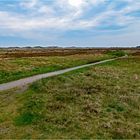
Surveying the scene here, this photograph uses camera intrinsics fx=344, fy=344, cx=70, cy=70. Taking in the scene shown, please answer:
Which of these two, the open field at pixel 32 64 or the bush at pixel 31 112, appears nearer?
the bush at pixel 31 112

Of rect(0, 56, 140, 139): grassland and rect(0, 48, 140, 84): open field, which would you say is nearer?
rect(0, 56, 140, 139): grassland

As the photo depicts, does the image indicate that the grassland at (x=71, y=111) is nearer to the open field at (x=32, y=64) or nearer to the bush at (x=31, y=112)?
the bush at (x=31, y=112)

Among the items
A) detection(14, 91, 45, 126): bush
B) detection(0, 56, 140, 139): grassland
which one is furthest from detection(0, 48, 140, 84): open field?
detection(14, 91, 45, 126): bush

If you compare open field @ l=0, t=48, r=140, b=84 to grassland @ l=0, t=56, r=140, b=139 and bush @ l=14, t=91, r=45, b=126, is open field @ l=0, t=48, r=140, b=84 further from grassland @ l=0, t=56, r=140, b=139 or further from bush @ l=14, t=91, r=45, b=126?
bush @ l=14, t=91, r=45, b=126

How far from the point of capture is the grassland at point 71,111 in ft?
44.8

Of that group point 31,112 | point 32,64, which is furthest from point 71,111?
point 32,64

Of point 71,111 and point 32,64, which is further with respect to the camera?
point 32,64

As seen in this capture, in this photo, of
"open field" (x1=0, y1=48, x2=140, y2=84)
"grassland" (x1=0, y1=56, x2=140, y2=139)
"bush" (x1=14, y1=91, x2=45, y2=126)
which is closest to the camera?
"grassland" (x1=0, y1=56, x2=140, y2=139)

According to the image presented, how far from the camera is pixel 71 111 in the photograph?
52.6 feet

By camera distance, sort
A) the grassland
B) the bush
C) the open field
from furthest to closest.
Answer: the open field, the bush, the grassland

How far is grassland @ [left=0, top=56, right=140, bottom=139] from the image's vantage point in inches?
537

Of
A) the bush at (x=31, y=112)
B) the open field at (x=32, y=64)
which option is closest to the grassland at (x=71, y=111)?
the bush at (x=31, y=112)

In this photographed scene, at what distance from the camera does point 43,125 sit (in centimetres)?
1439

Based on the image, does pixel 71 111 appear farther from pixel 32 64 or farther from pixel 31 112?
pixel 32 64
